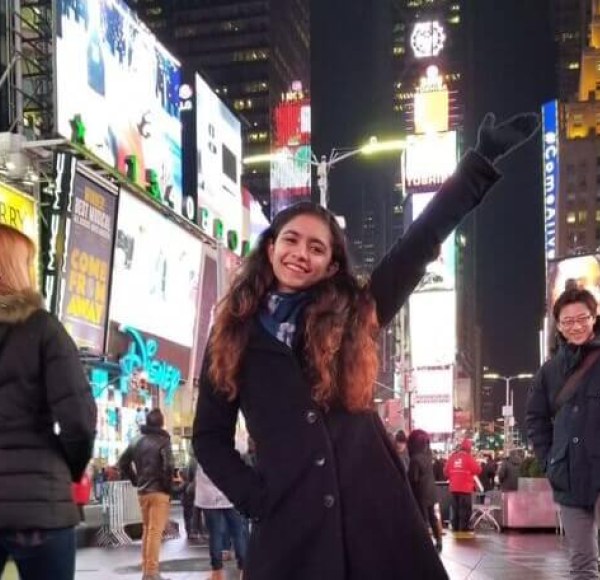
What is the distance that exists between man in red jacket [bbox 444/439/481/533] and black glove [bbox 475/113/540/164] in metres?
16.1

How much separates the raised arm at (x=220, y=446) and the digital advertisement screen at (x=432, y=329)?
172 ft

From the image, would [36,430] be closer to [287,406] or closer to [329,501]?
[287,406]

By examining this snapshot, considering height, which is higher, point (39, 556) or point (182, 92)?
point (182, 92)

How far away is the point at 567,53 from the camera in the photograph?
176 meters

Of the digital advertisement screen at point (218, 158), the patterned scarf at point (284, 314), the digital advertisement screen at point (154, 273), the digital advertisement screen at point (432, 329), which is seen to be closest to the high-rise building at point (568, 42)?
the digital advertisement screen at point (432, 329)

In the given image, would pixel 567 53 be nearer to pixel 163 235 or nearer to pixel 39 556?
pixel 163 235

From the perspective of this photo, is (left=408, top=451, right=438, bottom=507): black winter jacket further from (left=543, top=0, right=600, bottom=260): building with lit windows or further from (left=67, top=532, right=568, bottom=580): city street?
(left=543, top=0, right=600, bottom=260): building with lit windows

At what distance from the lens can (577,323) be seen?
18.1 feet

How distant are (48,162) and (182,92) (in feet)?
44.7

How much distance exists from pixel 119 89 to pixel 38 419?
27569 mm

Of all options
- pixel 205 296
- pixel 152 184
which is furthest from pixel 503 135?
pixel 205 296

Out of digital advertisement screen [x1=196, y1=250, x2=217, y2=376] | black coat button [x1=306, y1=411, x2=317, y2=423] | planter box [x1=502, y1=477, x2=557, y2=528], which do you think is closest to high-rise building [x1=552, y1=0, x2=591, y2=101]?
digital advertisement screen [x1=196, y1=250, x2=217, y2=376]

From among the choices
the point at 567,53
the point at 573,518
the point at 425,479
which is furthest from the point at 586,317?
the point at 567,53

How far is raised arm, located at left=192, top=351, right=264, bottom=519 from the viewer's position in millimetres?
2834
